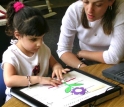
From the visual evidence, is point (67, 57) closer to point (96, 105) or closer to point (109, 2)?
point (109, 2)

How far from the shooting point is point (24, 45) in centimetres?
131

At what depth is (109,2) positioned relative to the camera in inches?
58.9

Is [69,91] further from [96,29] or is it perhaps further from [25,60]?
[96,29]

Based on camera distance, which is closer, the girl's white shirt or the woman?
the girl's white shirt

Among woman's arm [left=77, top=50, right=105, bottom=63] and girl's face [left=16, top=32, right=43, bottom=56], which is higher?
girl's face [left=16, top=32, right=43, bottom=56]

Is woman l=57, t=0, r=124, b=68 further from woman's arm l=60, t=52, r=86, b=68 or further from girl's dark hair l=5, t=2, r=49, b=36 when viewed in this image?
girl's dark hair l=5, t=2, r=49, b=36

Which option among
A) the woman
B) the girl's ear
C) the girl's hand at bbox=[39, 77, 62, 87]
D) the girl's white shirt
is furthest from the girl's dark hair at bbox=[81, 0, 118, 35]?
the girl's hand at bbox=[39, 77, 62, 87]

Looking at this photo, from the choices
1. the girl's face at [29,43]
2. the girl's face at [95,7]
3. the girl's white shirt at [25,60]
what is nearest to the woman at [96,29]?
the girl's face at [95,7]

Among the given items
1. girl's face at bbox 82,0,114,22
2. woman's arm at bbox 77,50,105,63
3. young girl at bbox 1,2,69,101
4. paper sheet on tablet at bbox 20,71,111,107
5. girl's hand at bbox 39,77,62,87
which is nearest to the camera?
paper sheet on tablet at bbox 20,71,111,107

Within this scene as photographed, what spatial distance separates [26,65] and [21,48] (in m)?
0.09

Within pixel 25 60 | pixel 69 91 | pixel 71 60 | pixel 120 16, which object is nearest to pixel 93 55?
pixel 71 60

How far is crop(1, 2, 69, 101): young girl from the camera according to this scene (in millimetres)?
1268

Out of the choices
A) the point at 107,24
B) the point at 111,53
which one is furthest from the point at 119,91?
the point at 107,24

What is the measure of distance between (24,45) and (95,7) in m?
0.42
